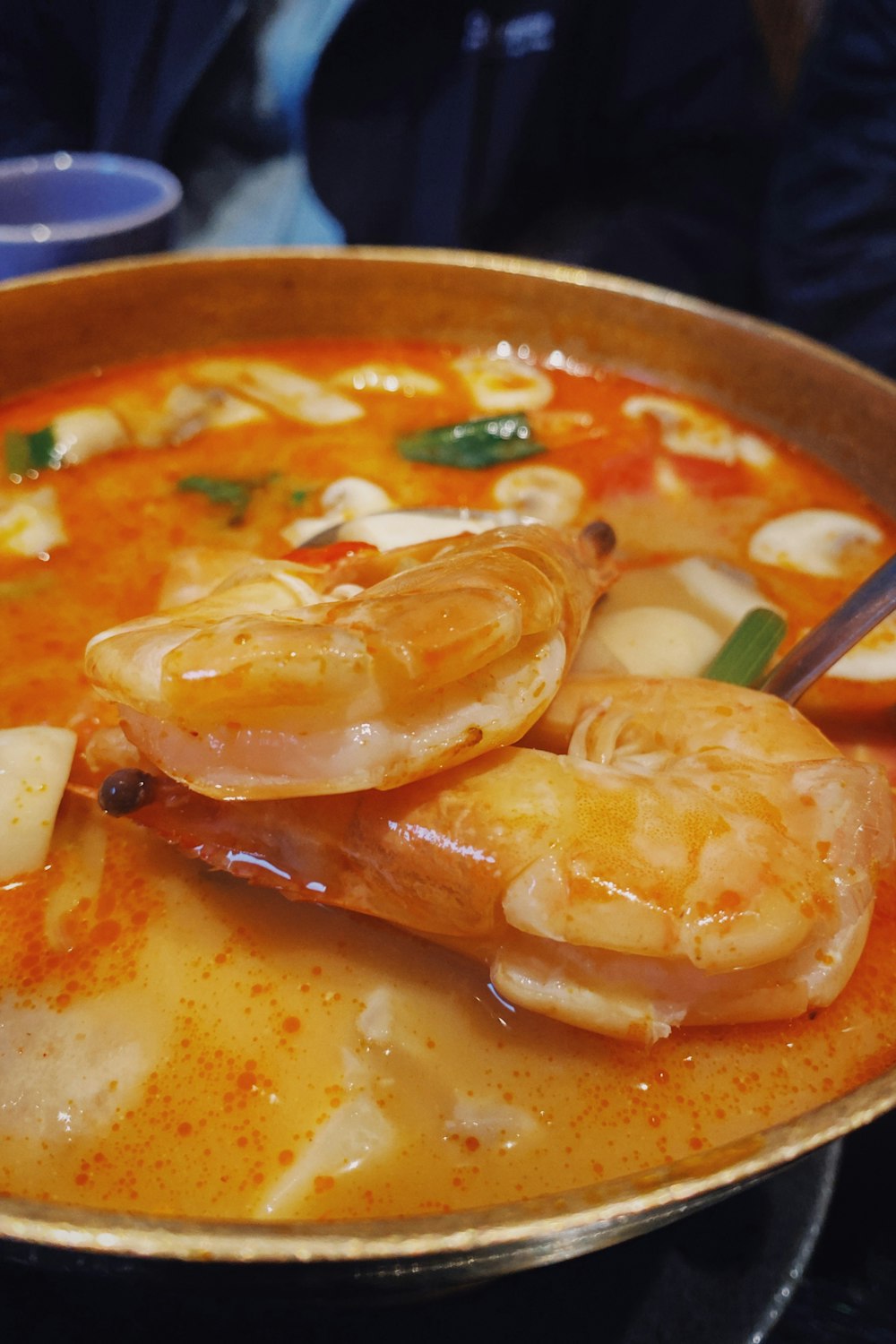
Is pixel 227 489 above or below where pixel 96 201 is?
below

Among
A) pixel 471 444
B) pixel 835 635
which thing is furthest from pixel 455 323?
pixel 835 635

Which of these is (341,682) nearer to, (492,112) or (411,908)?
(411,908)

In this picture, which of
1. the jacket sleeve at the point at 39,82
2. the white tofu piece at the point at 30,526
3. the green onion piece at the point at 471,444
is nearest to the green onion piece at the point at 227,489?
the white tofu piece at the point at 30,526

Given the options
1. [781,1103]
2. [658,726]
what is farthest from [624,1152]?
[658,726]

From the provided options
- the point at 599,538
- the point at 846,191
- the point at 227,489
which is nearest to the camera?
the point at 599,538

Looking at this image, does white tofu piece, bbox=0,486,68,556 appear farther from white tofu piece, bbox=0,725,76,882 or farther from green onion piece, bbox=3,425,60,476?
white tofu piece, bbox=0,725,76,882

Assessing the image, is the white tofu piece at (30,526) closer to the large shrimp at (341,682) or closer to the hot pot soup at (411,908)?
the hot pot soup at (411,908)
